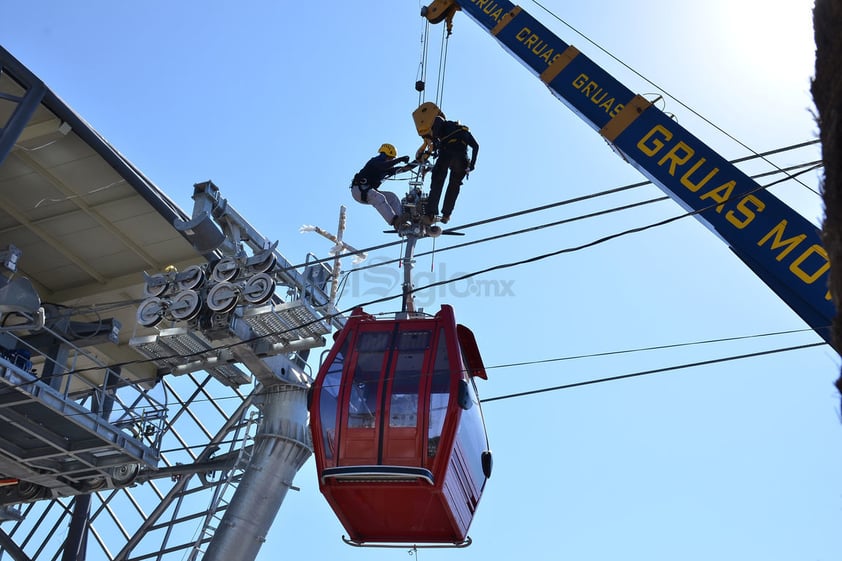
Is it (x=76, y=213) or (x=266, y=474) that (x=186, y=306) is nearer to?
(x=266, y=474)

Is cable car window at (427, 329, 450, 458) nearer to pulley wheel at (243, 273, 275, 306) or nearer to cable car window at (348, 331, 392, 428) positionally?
cable car window at (348, 331, 392, 428)

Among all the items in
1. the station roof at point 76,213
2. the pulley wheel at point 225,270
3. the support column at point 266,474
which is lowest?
the support column at point 266,474

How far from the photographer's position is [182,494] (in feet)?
72.7

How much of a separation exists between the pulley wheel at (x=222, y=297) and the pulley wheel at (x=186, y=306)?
0.92 ft

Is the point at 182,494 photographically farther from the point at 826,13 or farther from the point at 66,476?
the point at 826,13

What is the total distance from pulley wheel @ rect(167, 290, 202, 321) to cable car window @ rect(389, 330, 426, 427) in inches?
243

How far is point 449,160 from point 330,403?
358 cm

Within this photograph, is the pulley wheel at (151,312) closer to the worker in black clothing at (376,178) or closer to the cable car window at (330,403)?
the worker in black clothing at (376,178)

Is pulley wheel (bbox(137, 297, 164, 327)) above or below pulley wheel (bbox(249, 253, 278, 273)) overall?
below

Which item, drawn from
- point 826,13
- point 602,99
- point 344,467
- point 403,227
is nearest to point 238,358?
point 403,227

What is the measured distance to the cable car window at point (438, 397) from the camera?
1159 cm

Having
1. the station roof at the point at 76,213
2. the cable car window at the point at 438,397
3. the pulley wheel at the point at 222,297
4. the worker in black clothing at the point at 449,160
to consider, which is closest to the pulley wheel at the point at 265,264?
the pulley wheel at the point at 222,297

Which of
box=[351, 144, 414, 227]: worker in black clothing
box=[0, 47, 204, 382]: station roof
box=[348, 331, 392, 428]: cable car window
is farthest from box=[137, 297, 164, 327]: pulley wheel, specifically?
box=[348, 331, 392, 428]: cable car window

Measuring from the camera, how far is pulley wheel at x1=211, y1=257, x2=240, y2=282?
17.5 metres
